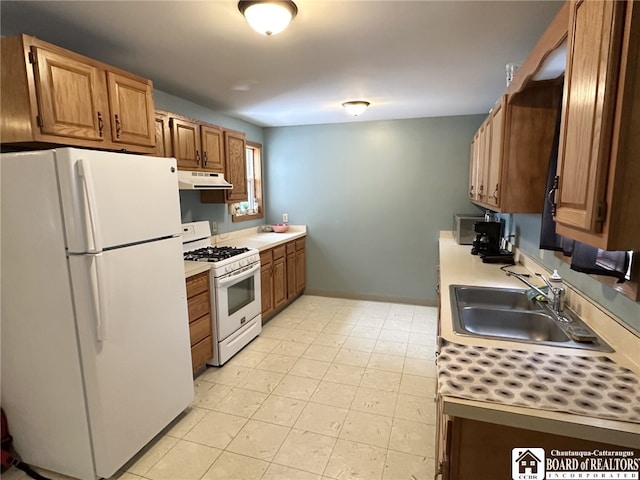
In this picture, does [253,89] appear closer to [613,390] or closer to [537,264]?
[537,264]

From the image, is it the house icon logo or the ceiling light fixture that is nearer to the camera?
the house icon logo

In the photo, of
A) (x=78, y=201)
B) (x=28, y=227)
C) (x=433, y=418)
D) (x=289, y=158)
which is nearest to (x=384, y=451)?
(x=433, y=418)

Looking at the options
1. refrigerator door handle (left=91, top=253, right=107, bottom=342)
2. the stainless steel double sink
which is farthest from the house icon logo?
refrigerator door handle (left=91, top=253, right=107, bottom=342)

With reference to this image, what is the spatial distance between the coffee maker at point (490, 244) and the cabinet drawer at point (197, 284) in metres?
2.38

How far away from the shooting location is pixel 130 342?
188cm

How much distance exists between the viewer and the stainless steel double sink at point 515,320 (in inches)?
58.6

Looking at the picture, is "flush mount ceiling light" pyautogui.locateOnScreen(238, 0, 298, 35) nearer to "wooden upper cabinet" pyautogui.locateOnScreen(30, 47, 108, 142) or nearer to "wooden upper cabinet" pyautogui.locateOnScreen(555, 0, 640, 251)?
"wooden upper cabinet" pyautogui.locateOnScreen(30, 47, 108, 142)

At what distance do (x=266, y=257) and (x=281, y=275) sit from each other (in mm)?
464

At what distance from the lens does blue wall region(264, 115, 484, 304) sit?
4332 millimetres

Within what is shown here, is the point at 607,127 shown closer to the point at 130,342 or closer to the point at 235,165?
the point at 130,342

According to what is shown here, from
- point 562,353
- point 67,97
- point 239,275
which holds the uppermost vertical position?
point 67,97

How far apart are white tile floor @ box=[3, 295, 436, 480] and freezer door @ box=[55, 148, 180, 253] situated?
4.27ft

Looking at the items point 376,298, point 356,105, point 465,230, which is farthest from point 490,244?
point 376,298

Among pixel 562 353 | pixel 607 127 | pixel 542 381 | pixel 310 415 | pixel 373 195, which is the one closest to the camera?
pixel 607 127
